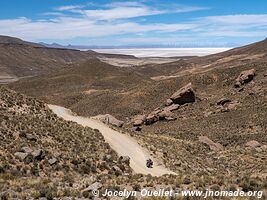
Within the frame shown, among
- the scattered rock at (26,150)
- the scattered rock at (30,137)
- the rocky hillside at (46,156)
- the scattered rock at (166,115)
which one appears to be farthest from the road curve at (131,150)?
the scattered rock at (166,115)

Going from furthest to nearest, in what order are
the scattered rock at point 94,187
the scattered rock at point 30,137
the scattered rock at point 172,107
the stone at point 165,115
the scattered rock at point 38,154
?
the scattered rock at point 172,107 < the stone at point 165,115 < the scattered rock at point 30,137 < the scattered rock at point 38,154 < the scattered rock at point 94,187

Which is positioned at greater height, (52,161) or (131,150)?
(52,161)

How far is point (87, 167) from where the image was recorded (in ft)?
96.6

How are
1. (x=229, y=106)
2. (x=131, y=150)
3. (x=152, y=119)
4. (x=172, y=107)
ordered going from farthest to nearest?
(x=172, y=107), (x=152, y=119), (x=229, y=106), (x=131, y=150)

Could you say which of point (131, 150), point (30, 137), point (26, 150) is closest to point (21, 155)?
point (26, 150)

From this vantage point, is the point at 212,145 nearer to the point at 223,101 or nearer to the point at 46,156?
the point at 223,101

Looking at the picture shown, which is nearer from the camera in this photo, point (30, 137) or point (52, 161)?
point (52, 161)

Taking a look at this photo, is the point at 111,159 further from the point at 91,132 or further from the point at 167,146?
the point at 167,146

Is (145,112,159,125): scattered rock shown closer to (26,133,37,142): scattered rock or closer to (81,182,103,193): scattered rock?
(26,133,37,142): scattered rock

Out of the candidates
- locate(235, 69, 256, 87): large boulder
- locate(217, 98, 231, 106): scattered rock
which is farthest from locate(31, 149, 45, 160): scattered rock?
locate(235, 69, 256, 87): large boulder

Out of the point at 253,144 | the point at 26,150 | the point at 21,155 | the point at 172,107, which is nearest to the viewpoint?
the point at 21,155

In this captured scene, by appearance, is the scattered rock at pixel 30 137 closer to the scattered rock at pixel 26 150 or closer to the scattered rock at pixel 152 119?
the scattered rock at pixel 26 150

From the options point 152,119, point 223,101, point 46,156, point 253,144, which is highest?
point 46,156

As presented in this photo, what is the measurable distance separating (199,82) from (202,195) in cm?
7585
